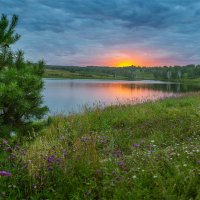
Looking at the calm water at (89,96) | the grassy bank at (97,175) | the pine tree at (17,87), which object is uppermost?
the pine tree at (17,87)

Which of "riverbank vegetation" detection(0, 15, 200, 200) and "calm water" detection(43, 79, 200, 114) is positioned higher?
Answer: "riverbank vegetation" detection(0, 15, 200, 200)

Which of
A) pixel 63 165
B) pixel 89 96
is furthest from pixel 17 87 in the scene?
pixel 89 96

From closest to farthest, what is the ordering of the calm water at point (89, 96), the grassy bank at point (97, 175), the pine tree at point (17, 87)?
the grassy bank at point (97, 175), the pine tree at point (17, 87), the calm water at point (89, 96)

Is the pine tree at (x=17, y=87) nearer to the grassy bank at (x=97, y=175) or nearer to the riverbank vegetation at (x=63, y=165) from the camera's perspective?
the riverbank vegetation at (x=63, y=165)

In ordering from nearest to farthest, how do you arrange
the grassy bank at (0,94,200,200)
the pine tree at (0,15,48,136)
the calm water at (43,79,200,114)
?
the grassy bank at (0,94,200,200), the pine tree at (0,15,48,136), the calm water at (43,79,200,114)

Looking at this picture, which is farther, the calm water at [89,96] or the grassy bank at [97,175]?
the calm water at [89,96]

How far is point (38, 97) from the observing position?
6754 millimetres

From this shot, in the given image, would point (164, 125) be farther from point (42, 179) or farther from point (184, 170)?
point (42, 179)

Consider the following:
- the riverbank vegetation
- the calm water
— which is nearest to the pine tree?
the riverbank vegetation

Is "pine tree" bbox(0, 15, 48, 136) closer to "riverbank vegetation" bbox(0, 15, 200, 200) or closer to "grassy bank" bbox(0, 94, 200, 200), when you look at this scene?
"riverbank vegetation" bbox(0, 15, 200, 200)

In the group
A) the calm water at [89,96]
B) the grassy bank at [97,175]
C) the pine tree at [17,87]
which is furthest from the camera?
the calm water at [89,96]

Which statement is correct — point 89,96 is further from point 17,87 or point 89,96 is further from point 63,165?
point 63,165

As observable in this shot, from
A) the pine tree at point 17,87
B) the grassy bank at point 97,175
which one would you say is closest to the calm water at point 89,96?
the pine tree at point 17,87

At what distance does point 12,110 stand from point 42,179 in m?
2.50
